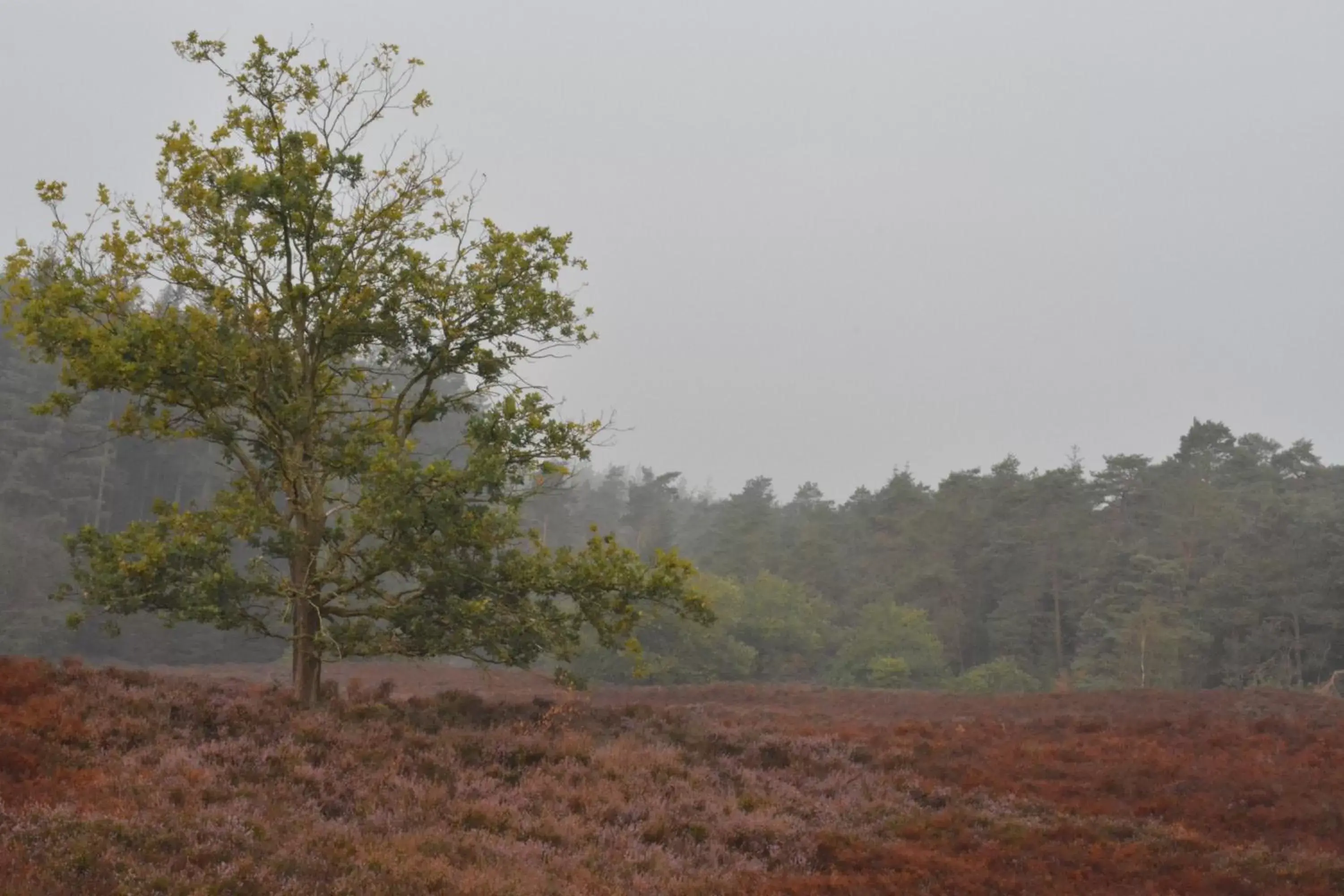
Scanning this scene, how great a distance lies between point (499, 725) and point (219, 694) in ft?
13.6

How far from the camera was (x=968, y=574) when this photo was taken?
196 feet

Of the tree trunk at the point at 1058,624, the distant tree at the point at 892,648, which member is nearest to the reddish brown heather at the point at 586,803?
the distant tree at the point at 892,648

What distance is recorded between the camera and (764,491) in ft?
281

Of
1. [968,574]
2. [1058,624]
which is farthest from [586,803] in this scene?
[968,574]

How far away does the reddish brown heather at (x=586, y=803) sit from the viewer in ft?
25.1

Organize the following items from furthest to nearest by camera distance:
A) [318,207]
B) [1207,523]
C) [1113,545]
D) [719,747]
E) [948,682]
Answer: [1113,545] < [1207,523] < [948,682] < [719,747] < [318,207]

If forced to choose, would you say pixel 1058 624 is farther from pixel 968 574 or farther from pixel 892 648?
pixel 892 648

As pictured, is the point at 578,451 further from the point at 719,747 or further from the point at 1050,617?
the point at 1050,617

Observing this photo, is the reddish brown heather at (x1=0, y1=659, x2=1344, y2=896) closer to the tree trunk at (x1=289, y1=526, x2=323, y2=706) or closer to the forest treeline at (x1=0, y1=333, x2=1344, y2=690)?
the tree trunk at (x1=289, y1=526, x2=323, y2=706)

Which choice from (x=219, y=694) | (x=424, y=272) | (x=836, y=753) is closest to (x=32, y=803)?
(x=219, y=694)

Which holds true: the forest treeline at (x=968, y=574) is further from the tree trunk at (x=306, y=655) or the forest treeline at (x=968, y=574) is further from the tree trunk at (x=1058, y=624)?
the tree trunk at (x=306, y=655)

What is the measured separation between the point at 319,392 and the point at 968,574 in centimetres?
5296

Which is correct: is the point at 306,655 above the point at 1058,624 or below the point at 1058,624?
above

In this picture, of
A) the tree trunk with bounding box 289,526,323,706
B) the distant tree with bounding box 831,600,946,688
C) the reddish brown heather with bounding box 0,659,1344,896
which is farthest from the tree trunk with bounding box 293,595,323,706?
the distant tree with bounding box 831,600,946,688
